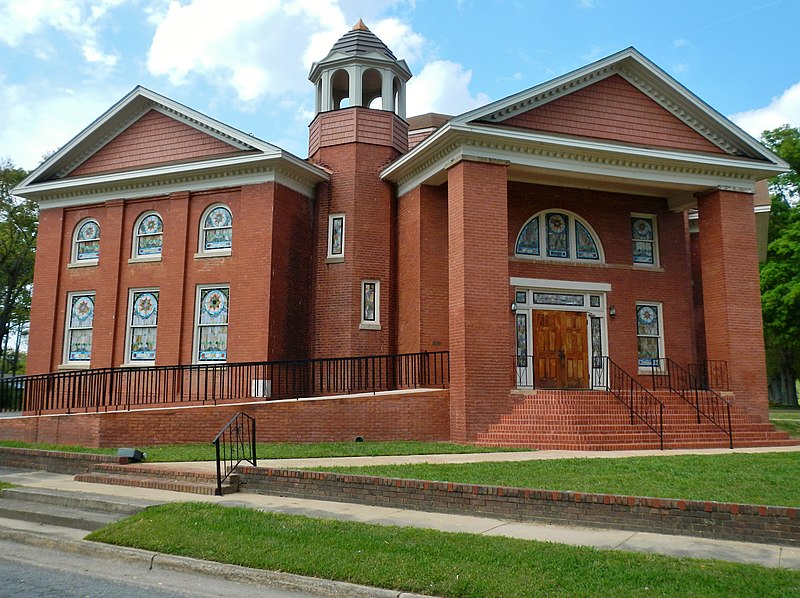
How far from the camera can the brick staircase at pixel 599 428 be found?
46.4ft

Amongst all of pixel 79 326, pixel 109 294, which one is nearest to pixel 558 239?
pixel 109 294

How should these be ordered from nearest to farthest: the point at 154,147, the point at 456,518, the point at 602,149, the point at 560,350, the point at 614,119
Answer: the point at 456,518 < the point at 602,149 < the point at 614,119 < the point at 560,350 < the point at 154,147

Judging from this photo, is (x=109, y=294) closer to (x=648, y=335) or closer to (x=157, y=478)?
(x=157, y=478)

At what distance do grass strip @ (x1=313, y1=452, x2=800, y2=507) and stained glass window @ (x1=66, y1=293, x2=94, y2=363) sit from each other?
12.6 m

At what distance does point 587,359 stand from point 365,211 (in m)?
7.35

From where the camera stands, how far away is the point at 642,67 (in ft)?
59.2

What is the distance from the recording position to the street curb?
617 centimetres

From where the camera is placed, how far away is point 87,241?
69.3 ft

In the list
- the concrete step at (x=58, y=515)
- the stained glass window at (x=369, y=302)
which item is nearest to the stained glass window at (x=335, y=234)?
the stained glass window at (x=369, y=302)

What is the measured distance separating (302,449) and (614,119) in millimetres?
11411

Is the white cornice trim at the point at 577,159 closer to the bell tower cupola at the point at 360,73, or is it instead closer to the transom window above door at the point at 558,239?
the transom window above door at the point at 558,239

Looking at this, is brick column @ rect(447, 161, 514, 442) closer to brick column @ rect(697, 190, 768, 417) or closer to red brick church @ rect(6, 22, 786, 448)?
red brick church @ rect(6, 22, 786, 448)

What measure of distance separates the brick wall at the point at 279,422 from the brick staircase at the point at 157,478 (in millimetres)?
2638

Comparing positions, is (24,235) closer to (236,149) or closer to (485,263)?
(236,149)
